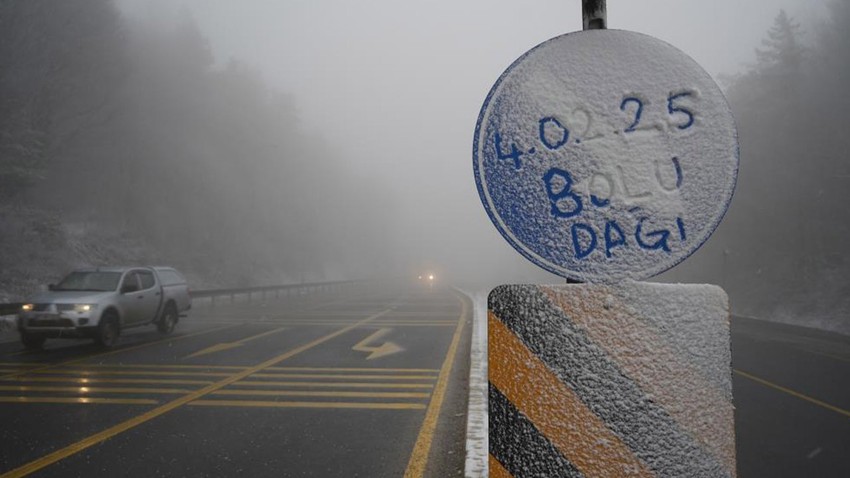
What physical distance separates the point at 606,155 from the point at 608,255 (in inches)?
10.8

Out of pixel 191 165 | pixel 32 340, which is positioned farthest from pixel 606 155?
pixel 191 165

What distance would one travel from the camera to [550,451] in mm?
1309

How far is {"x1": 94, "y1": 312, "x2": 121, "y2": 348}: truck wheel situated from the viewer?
438 inches

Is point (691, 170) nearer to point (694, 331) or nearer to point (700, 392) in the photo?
point (694, 331)

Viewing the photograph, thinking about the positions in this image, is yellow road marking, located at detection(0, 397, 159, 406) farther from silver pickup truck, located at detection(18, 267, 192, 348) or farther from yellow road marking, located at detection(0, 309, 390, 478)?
silver pickup truck, located at detection(18, 267, 192, 348)

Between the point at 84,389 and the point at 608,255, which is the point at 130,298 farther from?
the point at 608,255

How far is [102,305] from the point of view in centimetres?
1133

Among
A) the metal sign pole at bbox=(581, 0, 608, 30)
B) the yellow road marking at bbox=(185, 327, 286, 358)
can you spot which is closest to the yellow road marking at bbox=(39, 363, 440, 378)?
the yellow road marking at bbox=(185, 327, 286, 358)

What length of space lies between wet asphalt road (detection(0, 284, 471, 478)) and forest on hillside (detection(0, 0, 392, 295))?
1756 cm

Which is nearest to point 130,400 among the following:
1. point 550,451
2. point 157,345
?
point 157,345

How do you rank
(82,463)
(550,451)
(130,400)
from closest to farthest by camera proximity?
(550,451) → (82,463) → (130,400)

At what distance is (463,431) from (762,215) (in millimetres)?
34917

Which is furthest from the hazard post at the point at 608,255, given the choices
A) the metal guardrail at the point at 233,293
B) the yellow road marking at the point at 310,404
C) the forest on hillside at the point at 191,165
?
the forest on hillside at the point at 191,165

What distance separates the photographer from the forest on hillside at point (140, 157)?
25.2 meters
